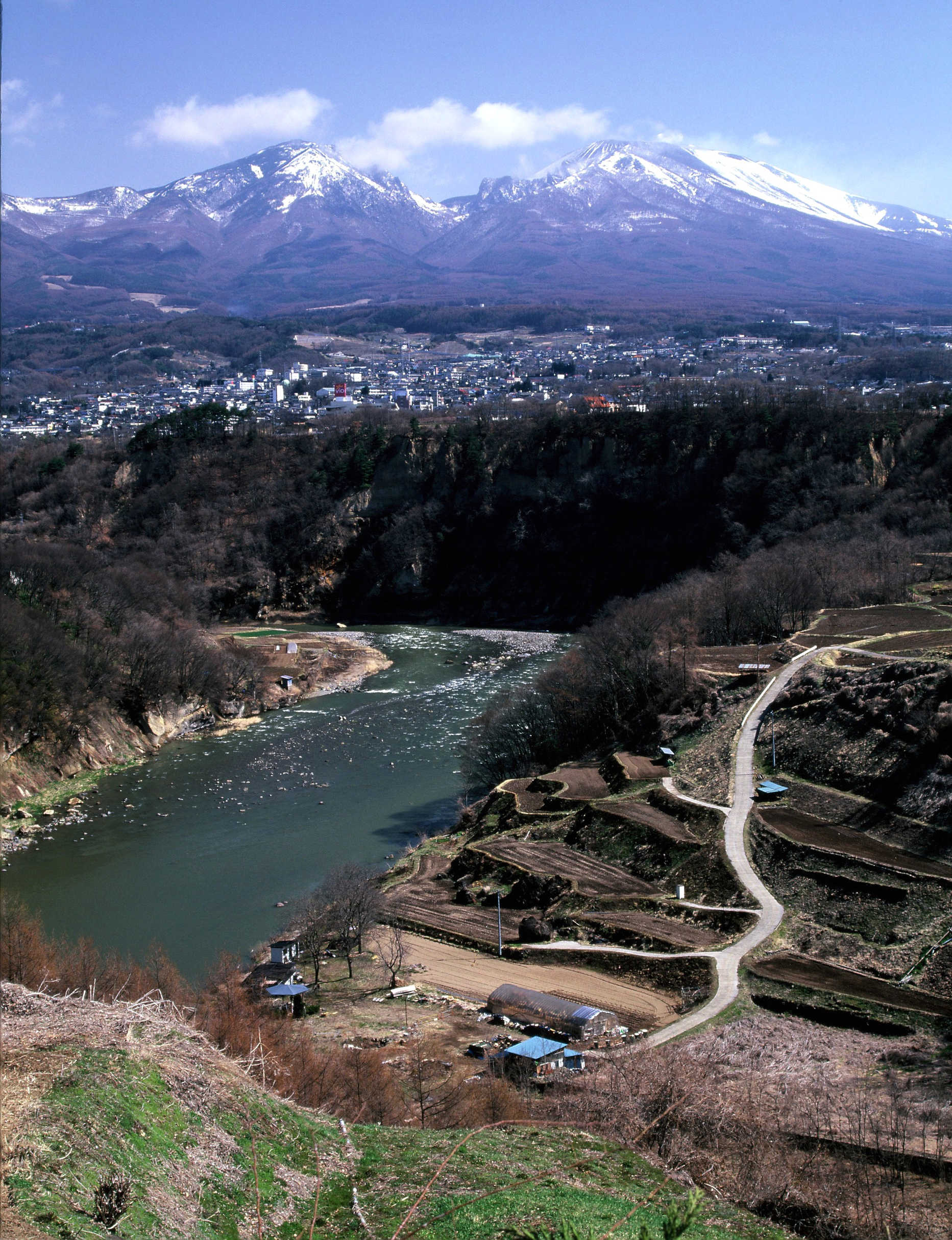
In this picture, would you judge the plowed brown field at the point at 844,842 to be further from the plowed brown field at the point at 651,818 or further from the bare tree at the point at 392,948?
the bare tree at the point at 392,948

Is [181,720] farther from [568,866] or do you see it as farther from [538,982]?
[538,982]

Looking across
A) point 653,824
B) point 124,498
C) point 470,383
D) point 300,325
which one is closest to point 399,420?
point 124,498

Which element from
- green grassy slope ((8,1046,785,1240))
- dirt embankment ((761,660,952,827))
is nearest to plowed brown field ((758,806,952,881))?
dirt embankment ((761,660,952,827))

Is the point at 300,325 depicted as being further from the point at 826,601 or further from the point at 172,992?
the point at 172,992

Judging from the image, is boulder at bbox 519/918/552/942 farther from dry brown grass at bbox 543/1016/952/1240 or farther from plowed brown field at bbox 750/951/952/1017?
dry brown grass at bbox 543/1016/952/1240

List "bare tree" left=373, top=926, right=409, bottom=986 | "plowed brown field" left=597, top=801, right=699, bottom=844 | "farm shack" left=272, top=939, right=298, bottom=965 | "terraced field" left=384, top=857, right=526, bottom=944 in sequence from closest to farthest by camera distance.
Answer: "bare tree" left=373, top=926, right=409, bottom=986, "farm shack" left=272, top=939, right=298, bottom=965, "terraced field" left=384, top=857, right=526, bottom=944, "plowed brown field" left=597, top=801, right=699, bottom=844

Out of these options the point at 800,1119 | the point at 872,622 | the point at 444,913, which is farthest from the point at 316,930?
the point at 872,622
